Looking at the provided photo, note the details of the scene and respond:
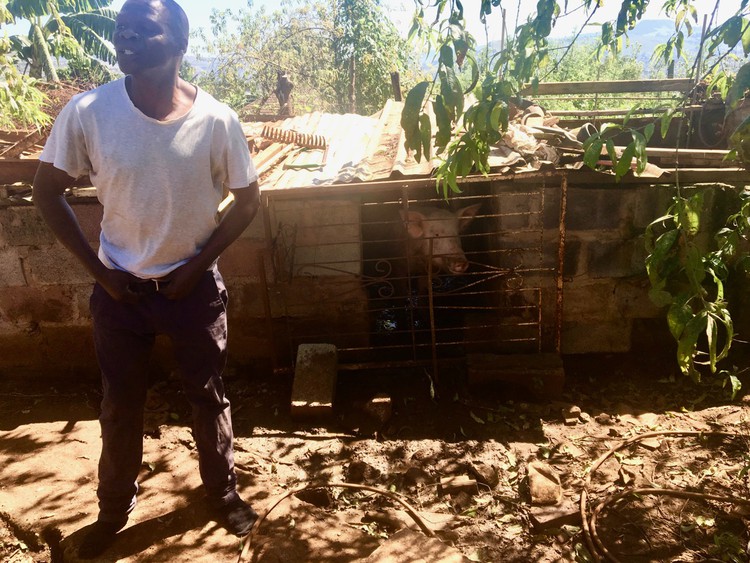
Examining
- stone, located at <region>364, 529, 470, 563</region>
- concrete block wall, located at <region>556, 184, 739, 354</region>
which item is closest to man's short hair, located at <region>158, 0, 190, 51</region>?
stone, located at <region>364, 529, 470, 563</region>

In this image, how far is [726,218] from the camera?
4.11m

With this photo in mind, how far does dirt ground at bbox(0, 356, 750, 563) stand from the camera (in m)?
2.86

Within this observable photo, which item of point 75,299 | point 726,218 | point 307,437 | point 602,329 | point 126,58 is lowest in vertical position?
point 307,437

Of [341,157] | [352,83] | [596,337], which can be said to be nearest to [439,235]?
[341,157]

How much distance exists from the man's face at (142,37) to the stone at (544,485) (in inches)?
111

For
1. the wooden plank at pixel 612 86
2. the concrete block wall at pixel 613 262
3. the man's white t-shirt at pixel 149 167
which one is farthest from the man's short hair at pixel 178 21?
the wooden plank at pixel 612 86

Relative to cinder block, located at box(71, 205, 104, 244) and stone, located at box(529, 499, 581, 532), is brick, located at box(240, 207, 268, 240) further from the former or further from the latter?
stone, located at box(529, 499, 581, 532)

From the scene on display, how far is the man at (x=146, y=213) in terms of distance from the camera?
226cm

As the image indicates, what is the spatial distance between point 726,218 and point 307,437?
11.0 ft

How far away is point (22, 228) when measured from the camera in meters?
4.20

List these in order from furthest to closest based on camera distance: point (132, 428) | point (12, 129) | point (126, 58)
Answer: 1. point (12, 129)
2. point (132, 428)
3. point (126, 58)

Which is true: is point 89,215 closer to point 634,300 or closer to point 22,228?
point 22,228

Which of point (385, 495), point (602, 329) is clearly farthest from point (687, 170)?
point (385, 495)

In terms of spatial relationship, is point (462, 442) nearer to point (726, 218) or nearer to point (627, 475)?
point (627, 475)
